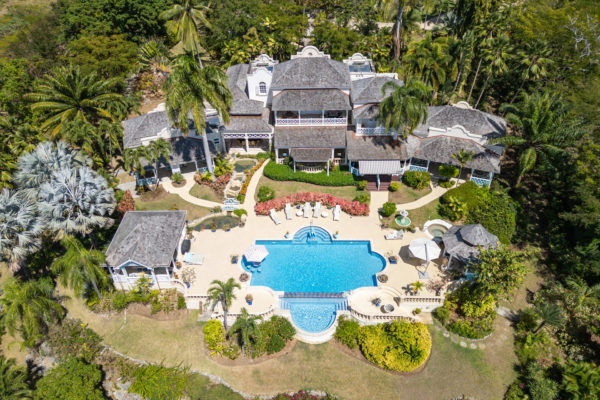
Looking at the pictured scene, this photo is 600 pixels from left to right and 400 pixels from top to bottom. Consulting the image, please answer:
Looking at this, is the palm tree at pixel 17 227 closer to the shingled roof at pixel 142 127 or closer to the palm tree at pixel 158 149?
the palm tree at pixel 158 149

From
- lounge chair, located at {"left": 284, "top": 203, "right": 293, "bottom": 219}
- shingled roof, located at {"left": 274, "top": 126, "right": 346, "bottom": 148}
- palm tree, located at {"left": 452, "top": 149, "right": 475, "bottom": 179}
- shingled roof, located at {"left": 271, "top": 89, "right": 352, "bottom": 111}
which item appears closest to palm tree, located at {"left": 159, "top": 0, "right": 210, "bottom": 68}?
shingled roof, located at {"left": 271, "top": 89, "right": 352, "bottom": 111}

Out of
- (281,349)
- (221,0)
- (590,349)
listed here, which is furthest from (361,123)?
(221,0)

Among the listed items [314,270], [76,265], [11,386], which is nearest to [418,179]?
[314,270]

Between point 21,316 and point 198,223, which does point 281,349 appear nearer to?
point 198,223

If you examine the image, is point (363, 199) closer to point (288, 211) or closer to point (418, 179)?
point (418, 179)

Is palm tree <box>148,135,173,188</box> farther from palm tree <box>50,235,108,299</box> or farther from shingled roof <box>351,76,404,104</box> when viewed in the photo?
shingled roof <box>351,76,404,104</box>

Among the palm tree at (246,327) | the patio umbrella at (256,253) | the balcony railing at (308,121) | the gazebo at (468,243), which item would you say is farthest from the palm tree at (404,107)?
the palm tree at (246,327)
